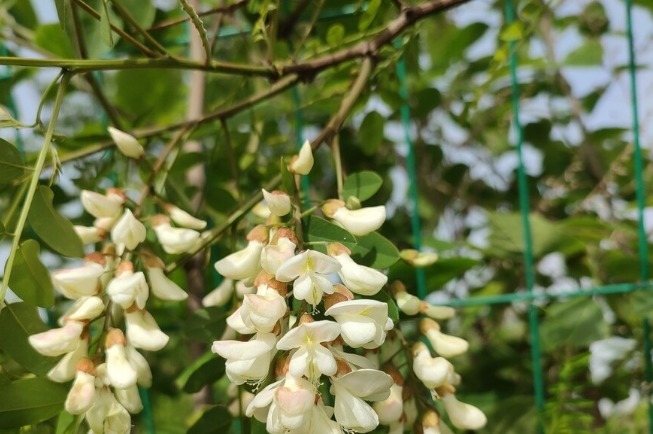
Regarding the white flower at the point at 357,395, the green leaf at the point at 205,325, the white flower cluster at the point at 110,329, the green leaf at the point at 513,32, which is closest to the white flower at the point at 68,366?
the white flower cluster at the point at 110,329

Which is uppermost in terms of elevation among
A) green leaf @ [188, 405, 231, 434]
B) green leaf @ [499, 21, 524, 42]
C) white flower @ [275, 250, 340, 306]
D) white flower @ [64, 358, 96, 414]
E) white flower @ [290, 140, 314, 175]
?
green leaf @ [499, 21, 524, 42]

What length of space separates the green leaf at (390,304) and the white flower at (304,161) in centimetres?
11

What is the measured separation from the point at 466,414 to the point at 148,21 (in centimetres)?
54

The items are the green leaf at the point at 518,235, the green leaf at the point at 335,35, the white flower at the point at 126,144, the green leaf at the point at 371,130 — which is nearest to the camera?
the white flower at the point at 126,144

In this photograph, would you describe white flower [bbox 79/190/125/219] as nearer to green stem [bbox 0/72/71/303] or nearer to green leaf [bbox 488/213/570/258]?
green stem [bbox 0/72/71/303]

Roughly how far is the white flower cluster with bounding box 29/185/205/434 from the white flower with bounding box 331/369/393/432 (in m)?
0.15

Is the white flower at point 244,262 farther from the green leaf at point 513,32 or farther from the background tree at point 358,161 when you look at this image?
the green leaf at point 513,32

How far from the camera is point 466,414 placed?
68 cm

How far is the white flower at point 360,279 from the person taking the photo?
56cm

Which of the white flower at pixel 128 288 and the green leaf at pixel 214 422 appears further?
the green leaf at pixel 214 422

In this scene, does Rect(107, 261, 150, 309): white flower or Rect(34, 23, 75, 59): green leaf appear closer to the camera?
Rect(107, 261, 150, 309): white flower

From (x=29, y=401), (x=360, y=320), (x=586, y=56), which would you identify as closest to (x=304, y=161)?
(x=360, y=320)

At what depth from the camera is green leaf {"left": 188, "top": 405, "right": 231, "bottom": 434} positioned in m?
0.71

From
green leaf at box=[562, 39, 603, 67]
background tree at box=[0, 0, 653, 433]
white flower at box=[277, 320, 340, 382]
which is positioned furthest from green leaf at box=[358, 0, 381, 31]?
green leaf at box=[562, 39, 603, 67]
